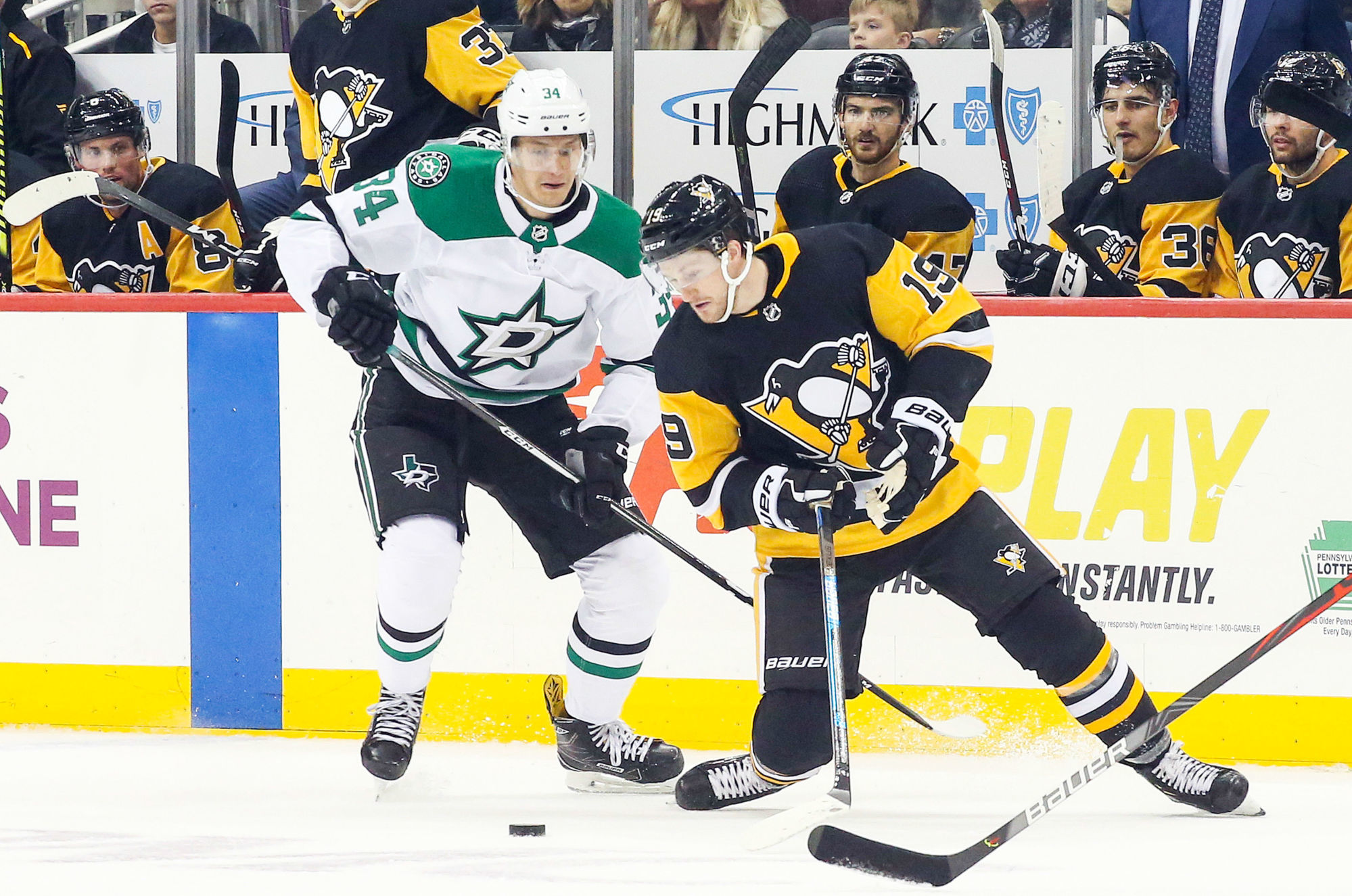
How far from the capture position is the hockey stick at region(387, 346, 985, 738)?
9.98 ft

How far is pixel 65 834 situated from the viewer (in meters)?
2.76

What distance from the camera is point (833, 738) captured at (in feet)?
9.11

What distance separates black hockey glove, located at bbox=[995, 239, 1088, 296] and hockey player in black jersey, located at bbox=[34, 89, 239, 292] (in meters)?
1.74

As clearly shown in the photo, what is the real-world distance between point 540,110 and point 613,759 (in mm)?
1201

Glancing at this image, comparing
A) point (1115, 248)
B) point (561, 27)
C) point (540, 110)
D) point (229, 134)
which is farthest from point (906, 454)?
point (229, 134)

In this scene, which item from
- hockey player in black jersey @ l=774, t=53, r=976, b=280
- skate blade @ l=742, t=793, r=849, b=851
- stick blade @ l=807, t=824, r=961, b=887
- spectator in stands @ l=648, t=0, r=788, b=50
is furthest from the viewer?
spectator in stands @ l=648, t=0, r=788, b=50

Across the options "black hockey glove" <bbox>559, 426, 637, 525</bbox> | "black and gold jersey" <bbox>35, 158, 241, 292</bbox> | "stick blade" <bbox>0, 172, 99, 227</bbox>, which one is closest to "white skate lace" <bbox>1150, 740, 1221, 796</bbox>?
"black hockey glove" <bbox>559, 426, 637, 525</bbox>

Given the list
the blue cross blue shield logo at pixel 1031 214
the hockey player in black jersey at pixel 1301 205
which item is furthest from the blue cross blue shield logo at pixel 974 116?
the hockey player in black jersey at pixel 1301 205

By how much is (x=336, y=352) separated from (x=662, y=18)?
109cm

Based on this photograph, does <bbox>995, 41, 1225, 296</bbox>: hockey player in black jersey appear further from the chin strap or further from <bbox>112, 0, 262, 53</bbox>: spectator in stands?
<bbox>112, 0, 262, 53</bbox>: spectator in stands

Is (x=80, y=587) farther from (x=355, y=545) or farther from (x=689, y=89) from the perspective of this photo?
(x=689, y=89)

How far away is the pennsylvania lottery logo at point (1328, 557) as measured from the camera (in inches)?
128

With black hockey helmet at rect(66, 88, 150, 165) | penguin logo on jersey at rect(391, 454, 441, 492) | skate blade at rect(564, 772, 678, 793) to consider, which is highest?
black hockey helmet at rect(66, 88, 150, 165)

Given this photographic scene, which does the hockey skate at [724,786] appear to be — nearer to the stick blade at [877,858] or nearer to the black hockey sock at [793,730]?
the black hockey sock at [793,730]
